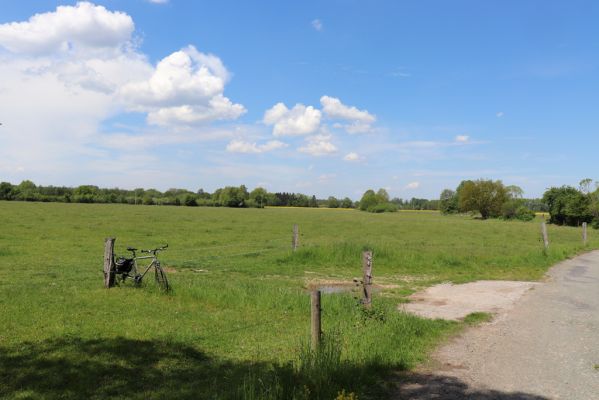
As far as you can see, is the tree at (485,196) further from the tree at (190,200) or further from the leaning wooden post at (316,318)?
the leaning wooden post at (316,318)

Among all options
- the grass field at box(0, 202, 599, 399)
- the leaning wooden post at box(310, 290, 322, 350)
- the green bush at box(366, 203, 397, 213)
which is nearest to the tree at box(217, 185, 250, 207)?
the green bush at box(366, 203, 397, 213)

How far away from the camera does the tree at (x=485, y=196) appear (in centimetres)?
10831

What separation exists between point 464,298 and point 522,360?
19.2 ft

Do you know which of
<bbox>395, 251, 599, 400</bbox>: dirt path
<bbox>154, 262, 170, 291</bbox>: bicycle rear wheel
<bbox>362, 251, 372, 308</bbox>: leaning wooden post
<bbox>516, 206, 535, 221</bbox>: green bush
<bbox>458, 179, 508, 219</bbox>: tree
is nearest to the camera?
<bbox>395, 251, 599, 400</bbox>: dirt path

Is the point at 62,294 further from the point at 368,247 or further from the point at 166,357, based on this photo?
the point at 368,247

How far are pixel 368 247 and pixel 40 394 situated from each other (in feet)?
57.2

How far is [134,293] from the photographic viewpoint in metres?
12.3

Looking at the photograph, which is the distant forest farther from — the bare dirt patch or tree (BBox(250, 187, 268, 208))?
the bare dirt patch

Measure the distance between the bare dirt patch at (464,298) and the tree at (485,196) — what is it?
9986 centimetres

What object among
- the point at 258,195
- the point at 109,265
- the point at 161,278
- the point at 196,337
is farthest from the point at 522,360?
the point at 258,195

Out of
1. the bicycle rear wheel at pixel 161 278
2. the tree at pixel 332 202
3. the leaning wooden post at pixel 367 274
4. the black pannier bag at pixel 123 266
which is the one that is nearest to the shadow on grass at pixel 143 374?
the leaning wooden post at pixel 367 274

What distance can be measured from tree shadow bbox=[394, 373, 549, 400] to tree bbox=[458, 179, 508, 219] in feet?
362

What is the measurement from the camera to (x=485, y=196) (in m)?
108

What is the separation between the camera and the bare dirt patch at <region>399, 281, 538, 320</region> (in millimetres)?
11234
